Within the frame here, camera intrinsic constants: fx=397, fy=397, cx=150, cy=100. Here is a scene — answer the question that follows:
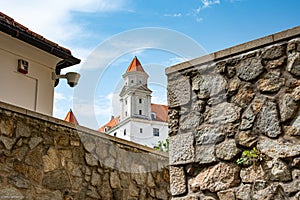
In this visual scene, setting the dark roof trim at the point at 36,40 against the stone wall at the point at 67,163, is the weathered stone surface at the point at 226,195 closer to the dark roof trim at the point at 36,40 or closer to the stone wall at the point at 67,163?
the stone wall at the point at 67,163

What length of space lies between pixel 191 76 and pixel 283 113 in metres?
0.66

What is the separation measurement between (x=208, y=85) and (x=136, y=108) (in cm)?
239

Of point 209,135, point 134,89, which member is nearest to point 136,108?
point 134,89

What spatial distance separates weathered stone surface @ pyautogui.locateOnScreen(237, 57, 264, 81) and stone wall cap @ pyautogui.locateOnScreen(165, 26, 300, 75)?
0.24 feet

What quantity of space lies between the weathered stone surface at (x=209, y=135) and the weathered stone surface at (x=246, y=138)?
4.2 inches

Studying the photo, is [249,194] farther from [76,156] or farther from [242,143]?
[76,156]

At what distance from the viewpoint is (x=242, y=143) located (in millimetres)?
2205

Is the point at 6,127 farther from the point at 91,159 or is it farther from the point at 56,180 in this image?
the point at 91,159

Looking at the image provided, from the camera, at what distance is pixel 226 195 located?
7.27 feet

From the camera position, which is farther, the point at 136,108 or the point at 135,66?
the point at 136,108

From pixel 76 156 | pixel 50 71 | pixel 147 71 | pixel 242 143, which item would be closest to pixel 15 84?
pixel 50 71

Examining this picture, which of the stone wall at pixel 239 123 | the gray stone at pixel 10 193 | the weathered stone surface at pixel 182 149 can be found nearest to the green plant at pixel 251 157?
the stone wall at pixel 239 123

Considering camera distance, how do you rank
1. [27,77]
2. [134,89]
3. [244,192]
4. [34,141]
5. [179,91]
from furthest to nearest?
[27,77] → [134,89] → [34,141] → [179,91] → [244,192]

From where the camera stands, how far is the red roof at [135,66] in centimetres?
377
